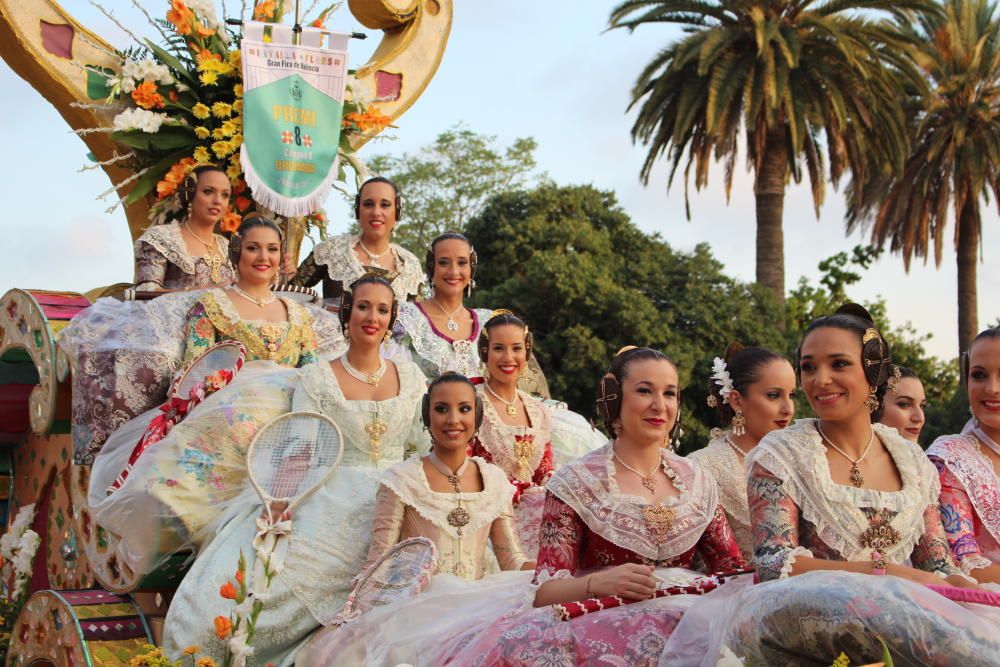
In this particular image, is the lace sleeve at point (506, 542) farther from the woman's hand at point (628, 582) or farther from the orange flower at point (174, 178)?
the orange flower at point (174, 178)

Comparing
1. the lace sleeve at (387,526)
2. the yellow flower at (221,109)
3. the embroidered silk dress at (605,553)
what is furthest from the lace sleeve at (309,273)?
the embroidered silk dress at (605,553)

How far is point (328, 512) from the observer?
5656 mm

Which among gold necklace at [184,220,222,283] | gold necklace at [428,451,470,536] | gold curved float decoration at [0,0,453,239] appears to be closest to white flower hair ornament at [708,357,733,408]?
gold necklace at [428,451,470,536]

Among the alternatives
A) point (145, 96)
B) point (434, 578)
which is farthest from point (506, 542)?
point (145, 96)

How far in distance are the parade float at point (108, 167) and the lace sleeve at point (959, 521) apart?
3579mm

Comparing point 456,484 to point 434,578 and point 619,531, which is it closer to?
point 434,578

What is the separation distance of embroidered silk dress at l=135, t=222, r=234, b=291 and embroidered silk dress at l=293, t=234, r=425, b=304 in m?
0.73

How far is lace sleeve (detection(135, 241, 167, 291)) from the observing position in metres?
7.80

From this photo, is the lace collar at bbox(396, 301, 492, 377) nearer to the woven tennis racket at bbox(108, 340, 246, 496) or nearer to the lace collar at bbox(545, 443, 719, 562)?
the woven tennis racket at bbox(108, 340, 246, 496)

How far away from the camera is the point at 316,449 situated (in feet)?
19.3

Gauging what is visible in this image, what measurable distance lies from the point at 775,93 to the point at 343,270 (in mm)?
13341

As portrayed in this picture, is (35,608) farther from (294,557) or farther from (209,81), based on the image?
(209,81)

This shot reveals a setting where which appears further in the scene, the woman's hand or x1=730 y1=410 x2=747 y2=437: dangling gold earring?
x1=730 y1=410 x2=747 y2=437: dangling gold earring

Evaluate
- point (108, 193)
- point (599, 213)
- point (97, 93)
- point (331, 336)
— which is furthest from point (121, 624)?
point (599, 213)
